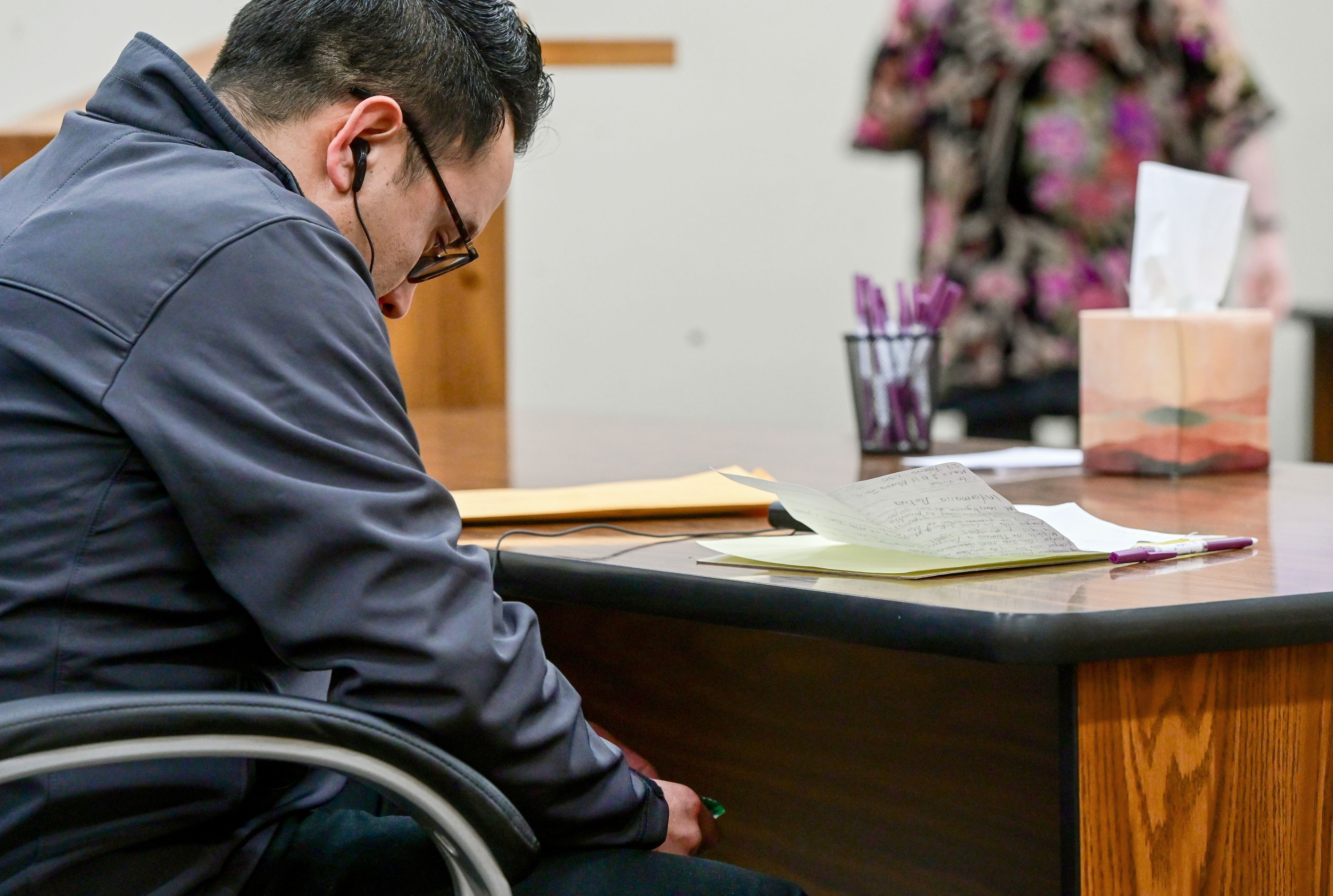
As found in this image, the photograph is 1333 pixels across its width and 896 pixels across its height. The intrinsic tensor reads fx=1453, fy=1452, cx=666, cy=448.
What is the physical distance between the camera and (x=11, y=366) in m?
0.78

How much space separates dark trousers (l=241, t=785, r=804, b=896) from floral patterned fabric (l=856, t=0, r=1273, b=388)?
1919 mm

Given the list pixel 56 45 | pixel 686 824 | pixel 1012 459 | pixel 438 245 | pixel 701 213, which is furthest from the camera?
pixel 701 213

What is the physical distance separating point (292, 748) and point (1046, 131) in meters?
2.16

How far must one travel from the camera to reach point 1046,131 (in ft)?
8.39

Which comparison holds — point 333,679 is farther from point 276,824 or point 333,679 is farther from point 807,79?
point 807,79

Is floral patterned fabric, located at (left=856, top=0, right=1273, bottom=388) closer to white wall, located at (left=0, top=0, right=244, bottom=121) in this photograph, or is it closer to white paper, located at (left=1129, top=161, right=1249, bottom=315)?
white paper, located at (left=1129, top=161, right=1249, bottom=315)

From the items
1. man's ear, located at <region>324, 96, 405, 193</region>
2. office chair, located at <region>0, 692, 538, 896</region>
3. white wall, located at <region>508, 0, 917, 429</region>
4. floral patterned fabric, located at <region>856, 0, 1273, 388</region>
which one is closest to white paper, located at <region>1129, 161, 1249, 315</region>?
man's ear, located at <region>324, 96, 405, 193</region>

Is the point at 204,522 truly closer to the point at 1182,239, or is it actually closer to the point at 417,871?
the point at 417,871

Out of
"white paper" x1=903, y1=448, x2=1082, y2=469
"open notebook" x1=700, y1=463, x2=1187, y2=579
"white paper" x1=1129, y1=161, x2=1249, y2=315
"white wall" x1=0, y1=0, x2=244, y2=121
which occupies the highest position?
"white wall" x1=0, y1=0, x2=244, y2=121

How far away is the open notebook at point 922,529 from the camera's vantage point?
89 centimetres

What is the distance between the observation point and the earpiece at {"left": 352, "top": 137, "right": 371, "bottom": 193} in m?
0.95

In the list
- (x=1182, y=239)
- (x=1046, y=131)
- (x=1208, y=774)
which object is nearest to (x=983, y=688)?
(x=1208, y=774)

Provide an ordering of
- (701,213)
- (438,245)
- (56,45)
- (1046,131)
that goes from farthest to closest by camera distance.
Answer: (701,213) → (56,45) → (1046,131) → (438,245)

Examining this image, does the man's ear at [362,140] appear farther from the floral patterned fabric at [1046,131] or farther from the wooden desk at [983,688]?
the floral patterned fabric at [1046,131]
